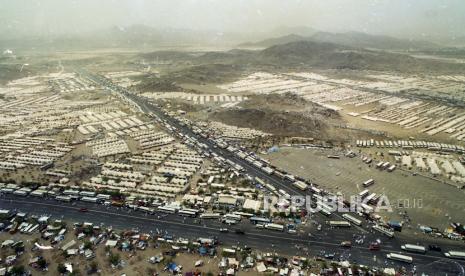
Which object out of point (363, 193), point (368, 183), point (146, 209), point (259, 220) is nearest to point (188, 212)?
point (146, 209)

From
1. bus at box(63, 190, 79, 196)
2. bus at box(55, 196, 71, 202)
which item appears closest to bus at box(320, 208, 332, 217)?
bus at box(63, 190, 79, 196)

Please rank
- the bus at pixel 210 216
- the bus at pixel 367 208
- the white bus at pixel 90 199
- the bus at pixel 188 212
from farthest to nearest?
the white bus at pixel 90 199, the bus at pixel 367 208, the bus at pixel 188 212, the bus at pixel 210 216

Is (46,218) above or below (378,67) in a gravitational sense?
below

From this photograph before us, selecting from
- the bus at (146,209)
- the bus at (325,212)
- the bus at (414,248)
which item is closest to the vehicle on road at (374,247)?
the bus at (414,248)

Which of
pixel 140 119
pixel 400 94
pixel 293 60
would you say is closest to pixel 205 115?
pixel 140 119

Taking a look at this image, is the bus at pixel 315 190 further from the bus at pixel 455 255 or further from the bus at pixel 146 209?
the bus at pixel 146 209

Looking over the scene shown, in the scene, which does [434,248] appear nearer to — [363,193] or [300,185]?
[363,193]

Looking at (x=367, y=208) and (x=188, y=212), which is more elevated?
(x=367, y=208)

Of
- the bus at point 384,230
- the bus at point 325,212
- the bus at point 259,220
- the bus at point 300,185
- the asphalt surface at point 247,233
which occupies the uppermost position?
the bus at point 300,185

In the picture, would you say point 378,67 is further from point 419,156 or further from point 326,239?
point 326,239

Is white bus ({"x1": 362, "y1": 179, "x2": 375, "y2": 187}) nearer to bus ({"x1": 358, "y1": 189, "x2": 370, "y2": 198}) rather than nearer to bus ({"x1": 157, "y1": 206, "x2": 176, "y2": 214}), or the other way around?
bus ({"x1": 358, "y1": 189, "x2": 370, "y2": 198})

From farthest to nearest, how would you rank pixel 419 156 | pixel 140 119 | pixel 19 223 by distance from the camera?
1. pixel 140 119
2. pixel 419 156
3. pixel 19 223
